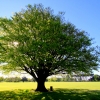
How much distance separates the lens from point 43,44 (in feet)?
124

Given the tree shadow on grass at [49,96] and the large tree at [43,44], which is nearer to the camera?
the tree shadow on grass at [49,96]

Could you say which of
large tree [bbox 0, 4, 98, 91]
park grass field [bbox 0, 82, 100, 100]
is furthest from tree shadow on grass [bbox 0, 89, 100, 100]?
large tree [bbox 0, 4, 98, 91]

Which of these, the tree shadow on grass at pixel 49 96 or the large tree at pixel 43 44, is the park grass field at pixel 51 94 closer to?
the tree shadow on grass at pixel 49 96

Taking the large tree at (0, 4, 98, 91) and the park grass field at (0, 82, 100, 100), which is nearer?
the park grass field at (0, 82, 100, 100)

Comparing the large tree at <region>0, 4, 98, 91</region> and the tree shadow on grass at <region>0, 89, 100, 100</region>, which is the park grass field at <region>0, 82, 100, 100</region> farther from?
the large tree at <region>0, 4, 98, 91</region>

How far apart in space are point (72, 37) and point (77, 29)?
4001 millimetres

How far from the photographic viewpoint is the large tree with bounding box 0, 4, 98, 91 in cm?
3875

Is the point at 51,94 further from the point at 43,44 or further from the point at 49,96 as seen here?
the point at 43,44

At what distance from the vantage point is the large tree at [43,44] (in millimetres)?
38750

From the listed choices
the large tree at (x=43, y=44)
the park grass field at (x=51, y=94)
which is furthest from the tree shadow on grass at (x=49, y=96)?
the large tree at (x=43, y=44)

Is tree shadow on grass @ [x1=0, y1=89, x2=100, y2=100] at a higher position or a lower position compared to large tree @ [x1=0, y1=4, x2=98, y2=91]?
lower

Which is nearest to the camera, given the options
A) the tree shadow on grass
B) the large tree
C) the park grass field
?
the tree shadow on grass

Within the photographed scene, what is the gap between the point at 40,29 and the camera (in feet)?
Result: 136

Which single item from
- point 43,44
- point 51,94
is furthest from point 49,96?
point 43,44
